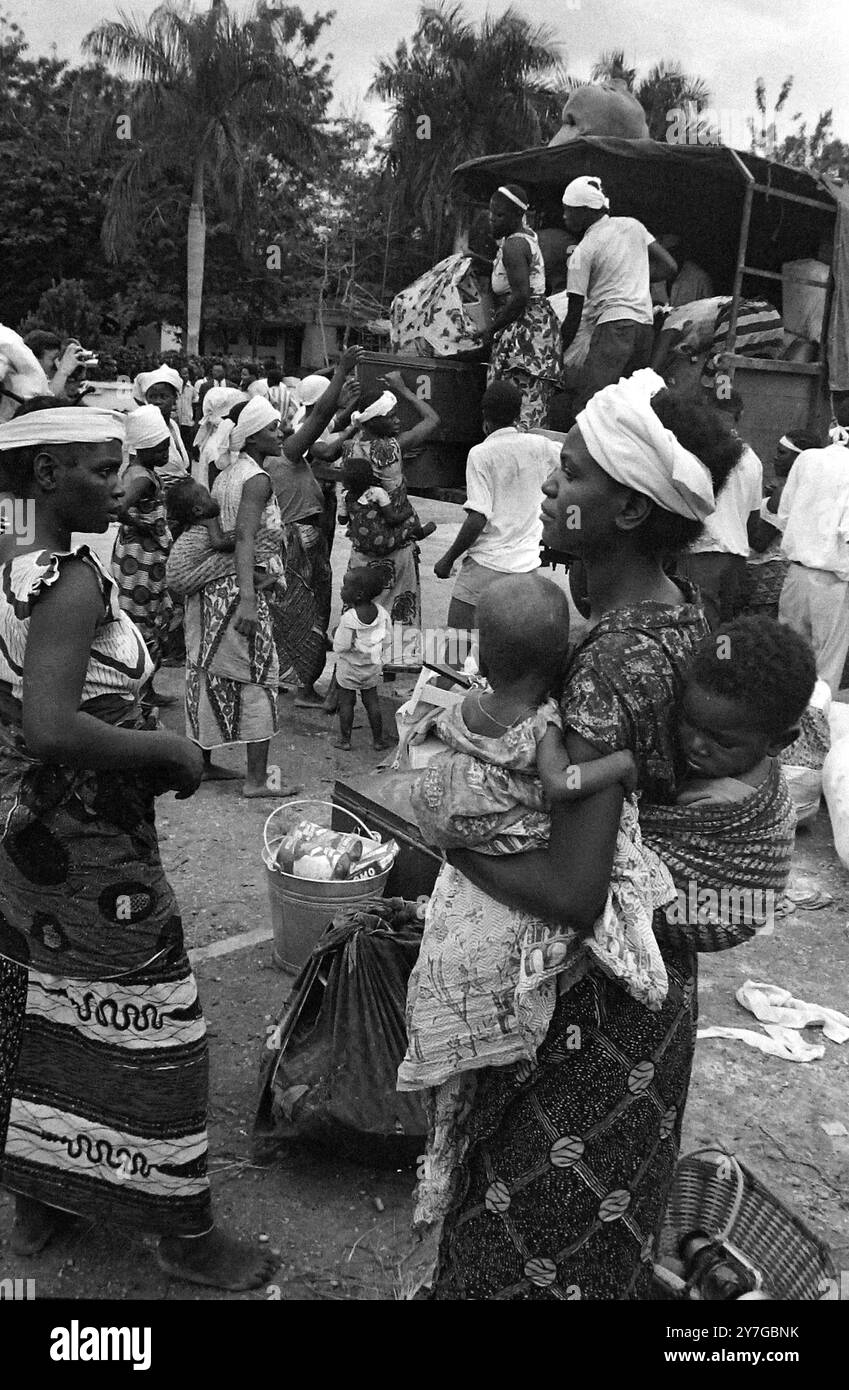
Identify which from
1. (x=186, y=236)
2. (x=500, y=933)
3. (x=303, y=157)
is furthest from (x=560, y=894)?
(x=186, y=236)

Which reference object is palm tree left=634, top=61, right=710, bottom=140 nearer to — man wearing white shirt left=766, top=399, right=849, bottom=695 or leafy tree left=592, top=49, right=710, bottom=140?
leafy tree left=592, top=49, right=710, bottom=140

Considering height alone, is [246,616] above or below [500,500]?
below

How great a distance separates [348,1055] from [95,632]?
1.31m

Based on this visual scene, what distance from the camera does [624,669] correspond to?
1582mm

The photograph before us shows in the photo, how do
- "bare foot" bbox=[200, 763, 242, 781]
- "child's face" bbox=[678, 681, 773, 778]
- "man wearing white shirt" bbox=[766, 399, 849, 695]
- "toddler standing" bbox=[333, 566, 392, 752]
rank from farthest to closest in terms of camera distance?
"man wearing white shirt" bbox=[766, 399, 849, 695], "toddler standing" bbox=[333, 566, 392, 752], "bare foot" bbox=[200, 763, 242, 781], "child's face" bbox=[678, 681, 773, 778]

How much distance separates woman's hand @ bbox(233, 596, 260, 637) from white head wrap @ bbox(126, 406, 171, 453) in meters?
1.28

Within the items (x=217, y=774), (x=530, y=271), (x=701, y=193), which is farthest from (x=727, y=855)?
(x=701, y=193)

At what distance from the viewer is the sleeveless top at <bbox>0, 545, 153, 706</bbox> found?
2082 millimetres

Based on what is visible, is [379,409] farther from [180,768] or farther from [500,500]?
[180,768]

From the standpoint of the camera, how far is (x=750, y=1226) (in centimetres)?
238

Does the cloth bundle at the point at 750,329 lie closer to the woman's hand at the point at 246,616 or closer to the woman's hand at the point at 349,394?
the woman's hand at the point at 349,394

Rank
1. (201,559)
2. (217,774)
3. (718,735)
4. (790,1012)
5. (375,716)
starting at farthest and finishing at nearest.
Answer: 1. (375,716)
2. (217,774)
3. (201,559)
4. (790,1012)
5. (718,735)

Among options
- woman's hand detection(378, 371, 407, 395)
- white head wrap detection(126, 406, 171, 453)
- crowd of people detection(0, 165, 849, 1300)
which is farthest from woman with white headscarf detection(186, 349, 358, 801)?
crowd of people detection(0, 165, 849, 1300)

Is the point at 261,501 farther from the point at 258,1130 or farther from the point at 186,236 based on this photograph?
the point at 186,236
